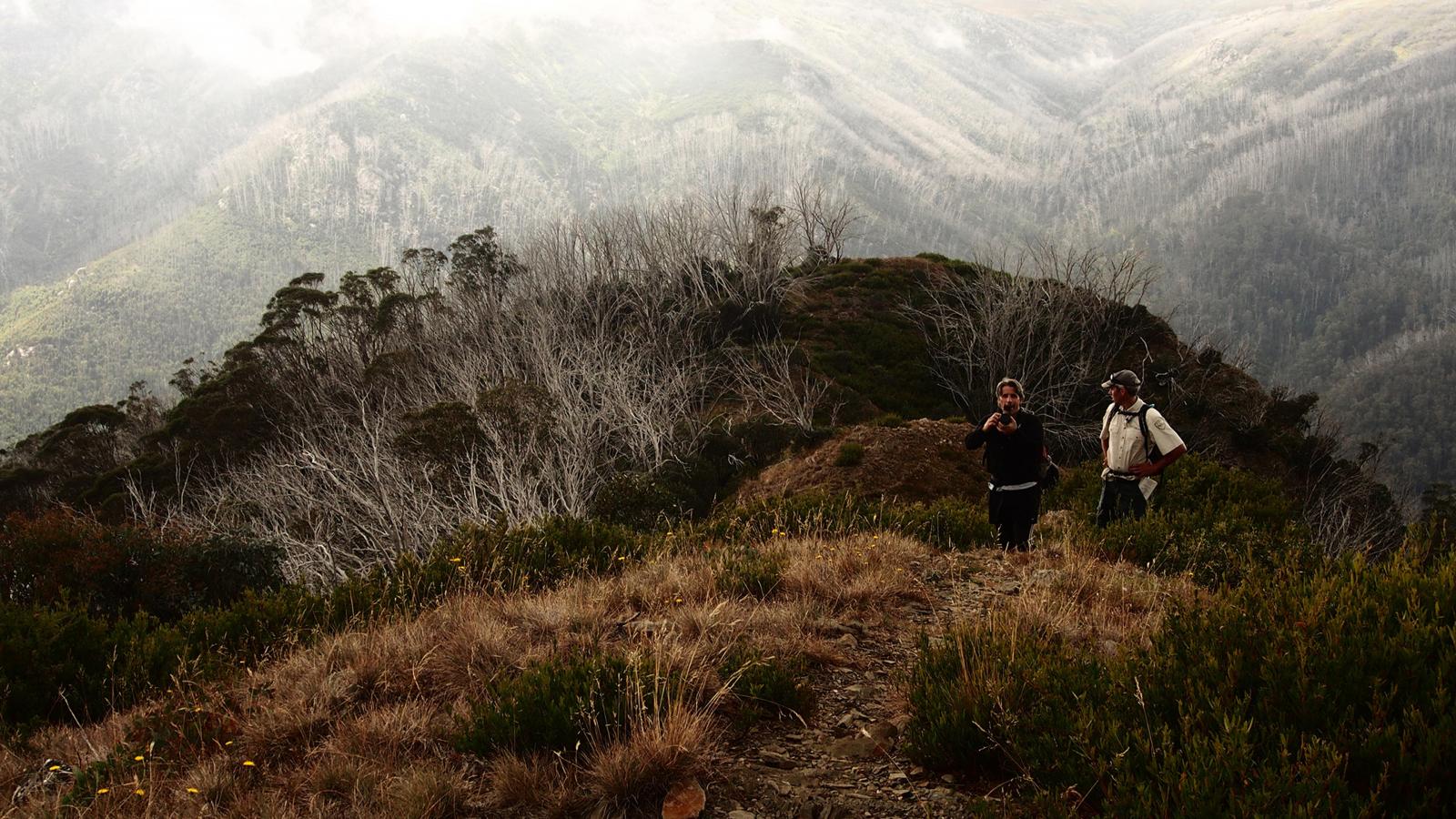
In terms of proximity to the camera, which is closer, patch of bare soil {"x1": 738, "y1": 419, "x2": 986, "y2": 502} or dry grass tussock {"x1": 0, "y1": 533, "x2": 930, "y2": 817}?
dry grass tussock {"x1": 0, "y1": 533, "x2": 930, "y2": 817}

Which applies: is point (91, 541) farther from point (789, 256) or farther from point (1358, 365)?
point (1358, 365)

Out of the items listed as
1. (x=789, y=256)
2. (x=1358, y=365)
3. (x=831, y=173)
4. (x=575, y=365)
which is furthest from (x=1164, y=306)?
(x=575, y=365)

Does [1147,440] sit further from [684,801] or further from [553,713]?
[553,713]

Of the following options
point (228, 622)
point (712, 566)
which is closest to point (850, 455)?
point (712, 566)

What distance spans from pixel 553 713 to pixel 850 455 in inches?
564

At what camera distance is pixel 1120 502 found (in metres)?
7.84

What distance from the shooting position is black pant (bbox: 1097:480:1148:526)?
304 inches

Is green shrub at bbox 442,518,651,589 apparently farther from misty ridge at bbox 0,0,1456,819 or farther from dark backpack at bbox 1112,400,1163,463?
dark backpack at bbox 1112,400,1163,463

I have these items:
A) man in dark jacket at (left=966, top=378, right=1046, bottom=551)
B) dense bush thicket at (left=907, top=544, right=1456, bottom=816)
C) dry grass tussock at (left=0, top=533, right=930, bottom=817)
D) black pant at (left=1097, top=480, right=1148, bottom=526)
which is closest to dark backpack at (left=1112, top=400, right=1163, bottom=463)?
black pant at (left=1097, top=480, right=1148, bottom=526)

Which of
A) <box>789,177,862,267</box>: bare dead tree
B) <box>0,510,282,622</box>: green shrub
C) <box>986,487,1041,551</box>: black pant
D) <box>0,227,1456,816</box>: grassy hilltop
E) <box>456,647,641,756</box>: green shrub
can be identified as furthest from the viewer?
<box>789,177,862,267</box>: bare dead tree

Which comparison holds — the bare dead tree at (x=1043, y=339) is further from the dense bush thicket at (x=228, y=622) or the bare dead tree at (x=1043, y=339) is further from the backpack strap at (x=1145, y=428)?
the dense bush thicket at (x=228, y=622)

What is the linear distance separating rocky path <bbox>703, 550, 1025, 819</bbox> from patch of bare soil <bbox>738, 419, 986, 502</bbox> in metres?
11.0

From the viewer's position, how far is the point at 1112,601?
532 centimetres

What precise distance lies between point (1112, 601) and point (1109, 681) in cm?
216
